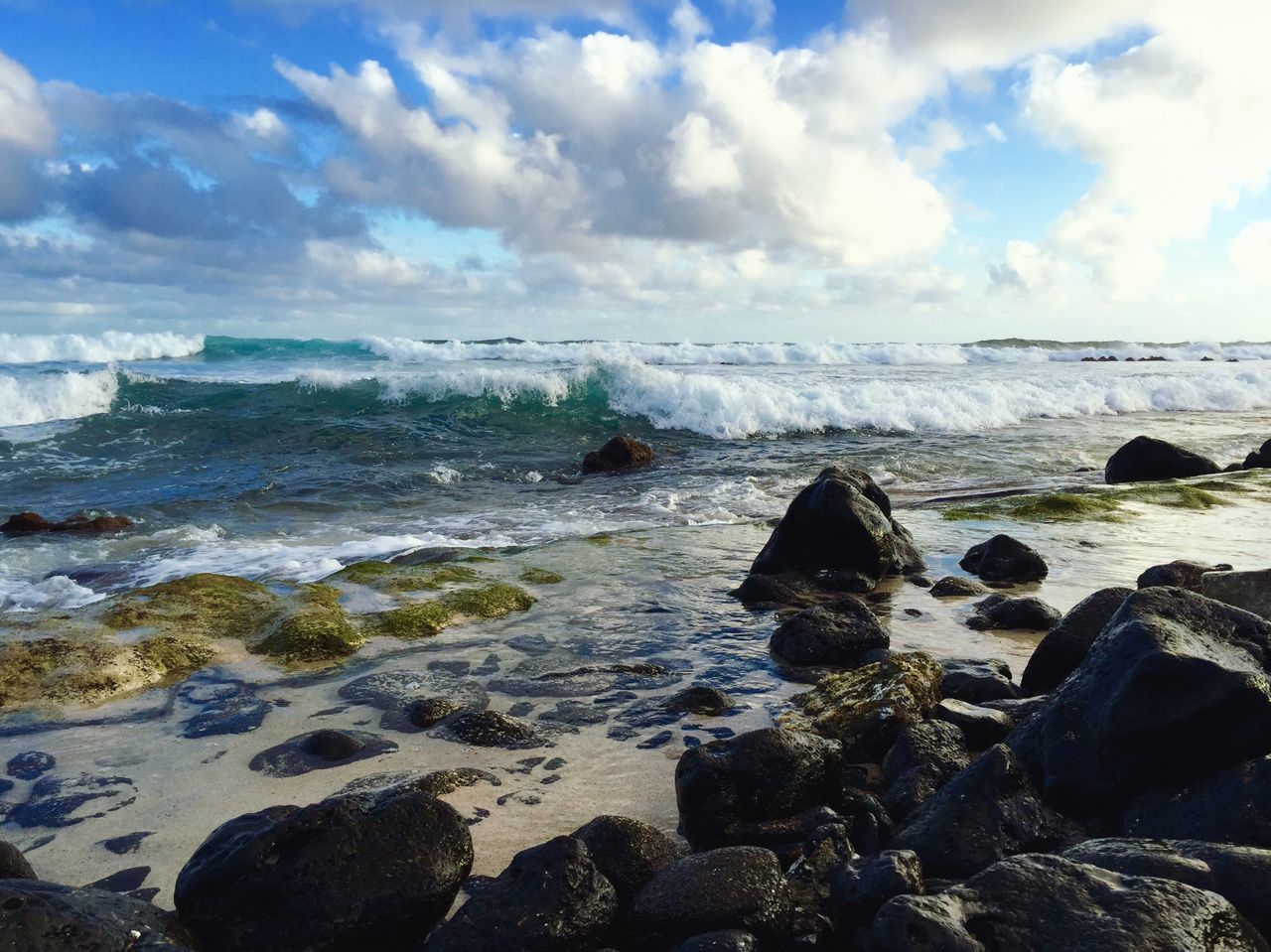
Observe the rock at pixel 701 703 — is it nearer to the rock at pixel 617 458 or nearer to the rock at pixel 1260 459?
the rock at pixel 617 458

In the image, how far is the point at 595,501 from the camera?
1323cm

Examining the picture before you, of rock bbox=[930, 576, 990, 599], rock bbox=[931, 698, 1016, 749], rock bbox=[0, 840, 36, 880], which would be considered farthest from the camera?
rock bbox=[930, 576, 990, 599]

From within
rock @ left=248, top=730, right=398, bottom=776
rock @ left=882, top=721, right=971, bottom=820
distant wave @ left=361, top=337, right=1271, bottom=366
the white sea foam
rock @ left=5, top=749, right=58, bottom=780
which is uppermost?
distant wave @ left=361, top=337, right=1271, bottom=366

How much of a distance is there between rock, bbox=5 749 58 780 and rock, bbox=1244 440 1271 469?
18.3m

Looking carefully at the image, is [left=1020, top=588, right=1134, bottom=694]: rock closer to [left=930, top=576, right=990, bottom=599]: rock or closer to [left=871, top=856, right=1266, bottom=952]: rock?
[left=930, top=576, right=990, bottom=599]: rock

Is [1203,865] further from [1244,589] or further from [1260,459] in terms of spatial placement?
[1260,459]

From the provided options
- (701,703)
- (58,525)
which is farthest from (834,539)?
(58,525)

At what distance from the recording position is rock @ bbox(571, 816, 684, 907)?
2938 millimetres

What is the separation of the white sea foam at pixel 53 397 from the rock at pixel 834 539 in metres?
21.3

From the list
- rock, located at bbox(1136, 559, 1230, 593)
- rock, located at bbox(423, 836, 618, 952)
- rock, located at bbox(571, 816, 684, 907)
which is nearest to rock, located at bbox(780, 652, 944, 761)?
rock, located at bbox(571, 816, 684, 907)

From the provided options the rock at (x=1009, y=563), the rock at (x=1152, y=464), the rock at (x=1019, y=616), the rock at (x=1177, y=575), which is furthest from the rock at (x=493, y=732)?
the rock at (x=1152, y=464)

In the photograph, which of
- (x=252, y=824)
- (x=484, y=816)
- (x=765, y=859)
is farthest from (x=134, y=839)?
(x=765, y=859)

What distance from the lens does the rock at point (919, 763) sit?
3.47 m

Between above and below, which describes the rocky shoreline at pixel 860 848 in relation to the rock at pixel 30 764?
above
